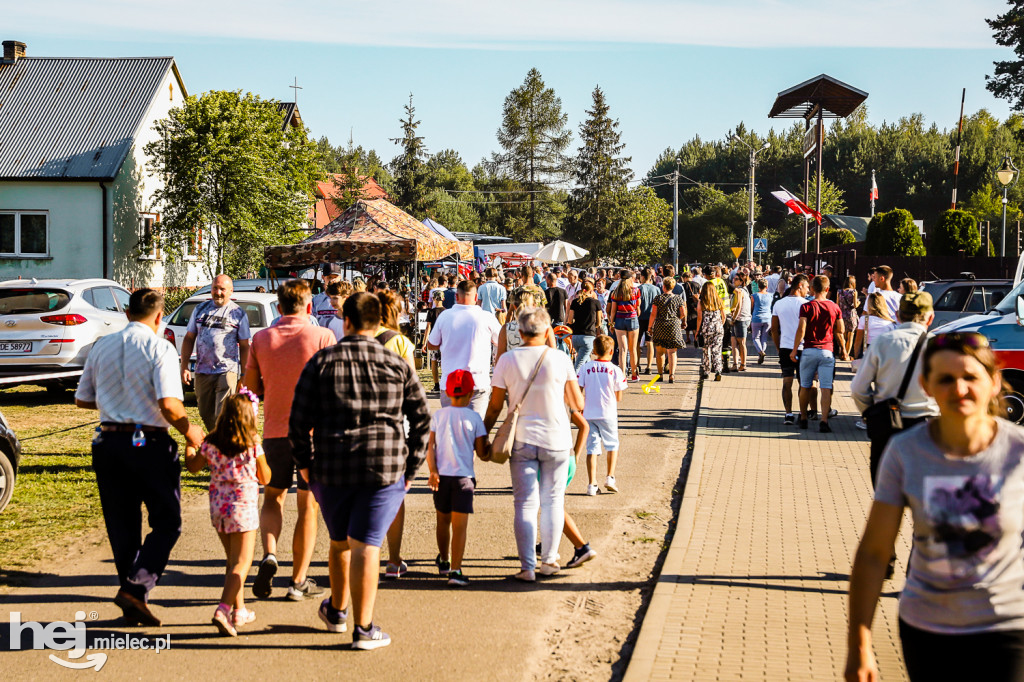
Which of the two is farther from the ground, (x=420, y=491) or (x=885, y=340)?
(x=885, y=340)

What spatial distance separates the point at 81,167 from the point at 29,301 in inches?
722

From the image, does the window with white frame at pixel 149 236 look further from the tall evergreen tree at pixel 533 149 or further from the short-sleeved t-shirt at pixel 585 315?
the tall evergreen tree at pixel 533 149

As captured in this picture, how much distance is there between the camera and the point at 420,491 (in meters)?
9.20

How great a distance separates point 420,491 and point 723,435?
4.45 m

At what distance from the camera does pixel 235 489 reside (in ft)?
18.2

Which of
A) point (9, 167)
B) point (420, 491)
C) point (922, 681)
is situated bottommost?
point (420, 491)

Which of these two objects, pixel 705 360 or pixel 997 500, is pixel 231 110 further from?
pixel 997 500

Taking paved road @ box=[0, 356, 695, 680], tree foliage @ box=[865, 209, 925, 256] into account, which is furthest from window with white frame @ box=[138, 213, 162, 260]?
paved road @ box=[0, 356, 695, 680]

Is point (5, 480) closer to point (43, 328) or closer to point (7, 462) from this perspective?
point (7, 462)

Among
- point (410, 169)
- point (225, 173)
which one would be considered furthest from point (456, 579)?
point (410, 169)

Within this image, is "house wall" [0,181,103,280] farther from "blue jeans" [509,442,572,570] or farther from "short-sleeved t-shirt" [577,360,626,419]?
"blue jeans" [509,442,572,570]

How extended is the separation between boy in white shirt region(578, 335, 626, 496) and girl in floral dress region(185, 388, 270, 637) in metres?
3.90

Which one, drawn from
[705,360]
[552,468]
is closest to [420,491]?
[552,468]

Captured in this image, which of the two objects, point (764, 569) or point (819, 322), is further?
point (819, 322)
